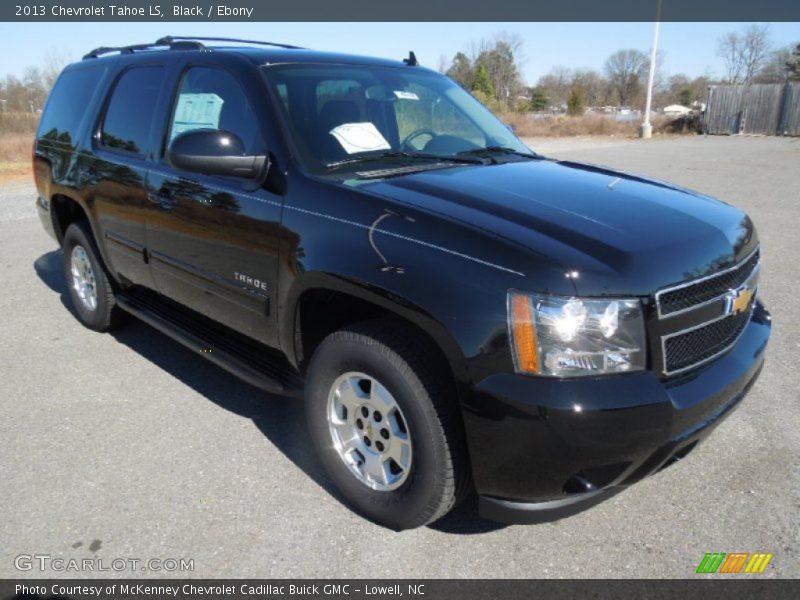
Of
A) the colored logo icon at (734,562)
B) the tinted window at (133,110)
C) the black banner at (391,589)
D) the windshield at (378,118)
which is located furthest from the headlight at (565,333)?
the tinted window at (133,110)

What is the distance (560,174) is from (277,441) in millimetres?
2032

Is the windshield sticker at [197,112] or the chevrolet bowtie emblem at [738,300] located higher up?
the windshield sticker at [197,112]

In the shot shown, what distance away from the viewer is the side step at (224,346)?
304 cm

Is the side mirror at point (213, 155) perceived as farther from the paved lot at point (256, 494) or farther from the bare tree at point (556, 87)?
the bare tree at point (556, 87)

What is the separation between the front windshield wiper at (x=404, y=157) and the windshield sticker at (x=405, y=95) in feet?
1.95

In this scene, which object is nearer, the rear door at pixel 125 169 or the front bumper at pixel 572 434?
the front bumper at pixel 572 434

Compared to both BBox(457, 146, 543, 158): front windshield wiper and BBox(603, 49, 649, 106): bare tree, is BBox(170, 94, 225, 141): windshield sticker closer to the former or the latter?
BBox(457, 146, 543, 158): front windshield wiper

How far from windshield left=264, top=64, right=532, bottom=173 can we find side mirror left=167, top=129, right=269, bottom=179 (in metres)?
0.24

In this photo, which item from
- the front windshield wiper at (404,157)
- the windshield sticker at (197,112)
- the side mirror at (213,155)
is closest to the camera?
the side mirror at (213,155)

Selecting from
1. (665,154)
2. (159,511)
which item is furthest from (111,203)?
(665,154)

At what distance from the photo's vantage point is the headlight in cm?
202

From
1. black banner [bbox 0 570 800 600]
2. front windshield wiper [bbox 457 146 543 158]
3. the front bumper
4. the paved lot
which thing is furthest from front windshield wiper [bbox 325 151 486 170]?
black banner [bbox 0 570 800 600]

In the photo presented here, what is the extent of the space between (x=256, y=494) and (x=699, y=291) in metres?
2.08

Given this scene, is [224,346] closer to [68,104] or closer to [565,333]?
[565,333]
